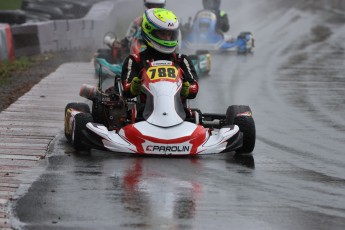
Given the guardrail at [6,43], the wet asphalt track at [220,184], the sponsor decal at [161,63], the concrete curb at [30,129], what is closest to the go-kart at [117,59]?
the concrete curb at [30,129]

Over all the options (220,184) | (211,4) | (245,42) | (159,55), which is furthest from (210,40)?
(220,184)

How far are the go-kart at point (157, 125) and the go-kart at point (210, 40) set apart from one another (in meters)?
13.0

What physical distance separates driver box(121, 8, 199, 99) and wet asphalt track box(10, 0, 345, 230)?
96 cm

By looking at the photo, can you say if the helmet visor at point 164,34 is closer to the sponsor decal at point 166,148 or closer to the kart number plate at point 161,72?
the kart number plate at point 161,72

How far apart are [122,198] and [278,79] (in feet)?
35.6

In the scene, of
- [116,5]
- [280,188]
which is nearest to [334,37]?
[116,5]

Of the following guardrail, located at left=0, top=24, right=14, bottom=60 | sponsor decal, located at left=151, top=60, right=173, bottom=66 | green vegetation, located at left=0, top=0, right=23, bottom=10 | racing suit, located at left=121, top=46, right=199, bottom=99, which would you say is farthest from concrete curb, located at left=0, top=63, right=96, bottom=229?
green vegetation, located at left=0, top=0, right=23, bottom=10

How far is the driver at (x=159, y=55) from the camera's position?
33.9 feet

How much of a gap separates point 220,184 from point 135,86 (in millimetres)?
2433

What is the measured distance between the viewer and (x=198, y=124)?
1016 cm

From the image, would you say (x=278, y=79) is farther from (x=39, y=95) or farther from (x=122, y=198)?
(x=122, y=198)

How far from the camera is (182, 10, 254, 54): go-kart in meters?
23.5

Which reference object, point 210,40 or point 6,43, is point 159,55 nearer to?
point 6,43

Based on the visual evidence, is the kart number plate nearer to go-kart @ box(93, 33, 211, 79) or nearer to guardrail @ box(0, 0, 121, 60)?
go-kart @ box(93, 33, 211, 79)
